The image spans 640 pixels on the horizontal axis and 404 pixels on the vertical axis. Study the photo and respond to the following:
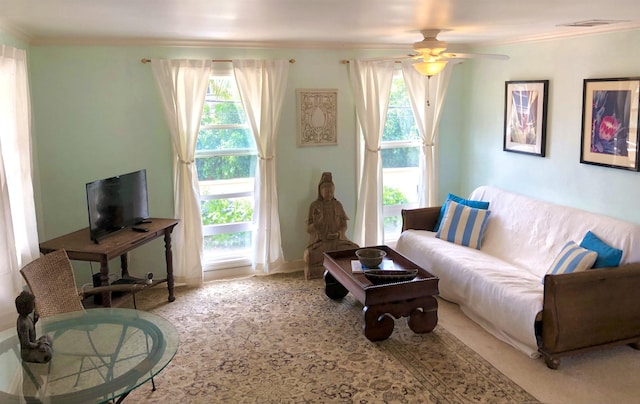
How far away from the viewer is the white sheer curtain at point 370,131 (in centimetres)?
533

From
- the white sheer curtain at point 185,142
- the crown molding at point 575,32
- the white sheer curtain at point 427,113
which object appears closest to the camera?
the crown molding at point 575,32

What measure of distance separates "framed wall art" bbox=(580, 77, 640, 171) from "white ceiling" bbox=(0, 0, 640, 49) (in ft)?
1.40

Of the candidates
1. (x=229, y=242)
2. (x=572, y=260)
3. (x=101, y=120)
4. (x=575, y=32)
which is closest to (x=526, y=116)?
(x=575, y=32)

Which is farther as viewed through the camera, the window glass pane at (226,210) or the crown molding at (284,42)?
the window glass pane at (226,210)

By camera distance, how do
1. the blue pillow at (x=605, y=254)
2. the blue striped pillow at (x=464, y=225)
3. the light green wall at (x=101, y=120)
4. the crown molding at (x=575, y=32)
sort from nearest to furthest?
the blue pillow at (x=605, y=254)
the crown molding at (x=575, y=32)
the light green wall at (x=101, y=120)
the blue striped pillow at (x=464, y=225)

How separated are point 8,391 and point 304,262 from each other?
3307 millimetres

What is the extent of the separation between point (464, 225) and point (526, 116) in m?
1.16

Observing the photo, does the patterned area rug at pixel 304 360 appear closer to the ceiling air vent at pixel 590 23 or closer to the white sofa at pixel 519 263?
the white sofa at pixel 519 263

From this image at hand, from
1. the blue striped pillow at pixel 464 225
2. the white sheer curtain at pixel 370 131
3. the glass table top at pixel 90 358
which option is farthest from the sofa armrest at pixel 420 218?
the glass table top at pixel 90 358

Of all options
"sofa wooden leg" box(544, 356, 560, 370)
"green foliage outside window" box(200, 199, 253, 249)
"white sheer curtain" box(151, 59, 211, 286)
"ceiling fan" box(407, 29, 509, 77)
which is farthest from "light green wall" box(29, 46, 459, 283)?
"sofa wooden leg" box(544, 356, 560, 370)

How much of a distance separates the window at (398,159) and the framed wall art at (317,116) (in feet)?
2.02

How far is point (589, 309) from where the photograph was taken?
3428mm

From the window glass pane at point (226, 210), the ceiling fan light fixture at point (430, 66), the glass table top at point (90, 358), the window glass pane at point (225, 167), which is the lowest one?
the glass table top at point (90, 358)

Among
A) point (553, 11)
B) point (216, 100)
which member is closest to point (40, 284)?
point (216, 100)
